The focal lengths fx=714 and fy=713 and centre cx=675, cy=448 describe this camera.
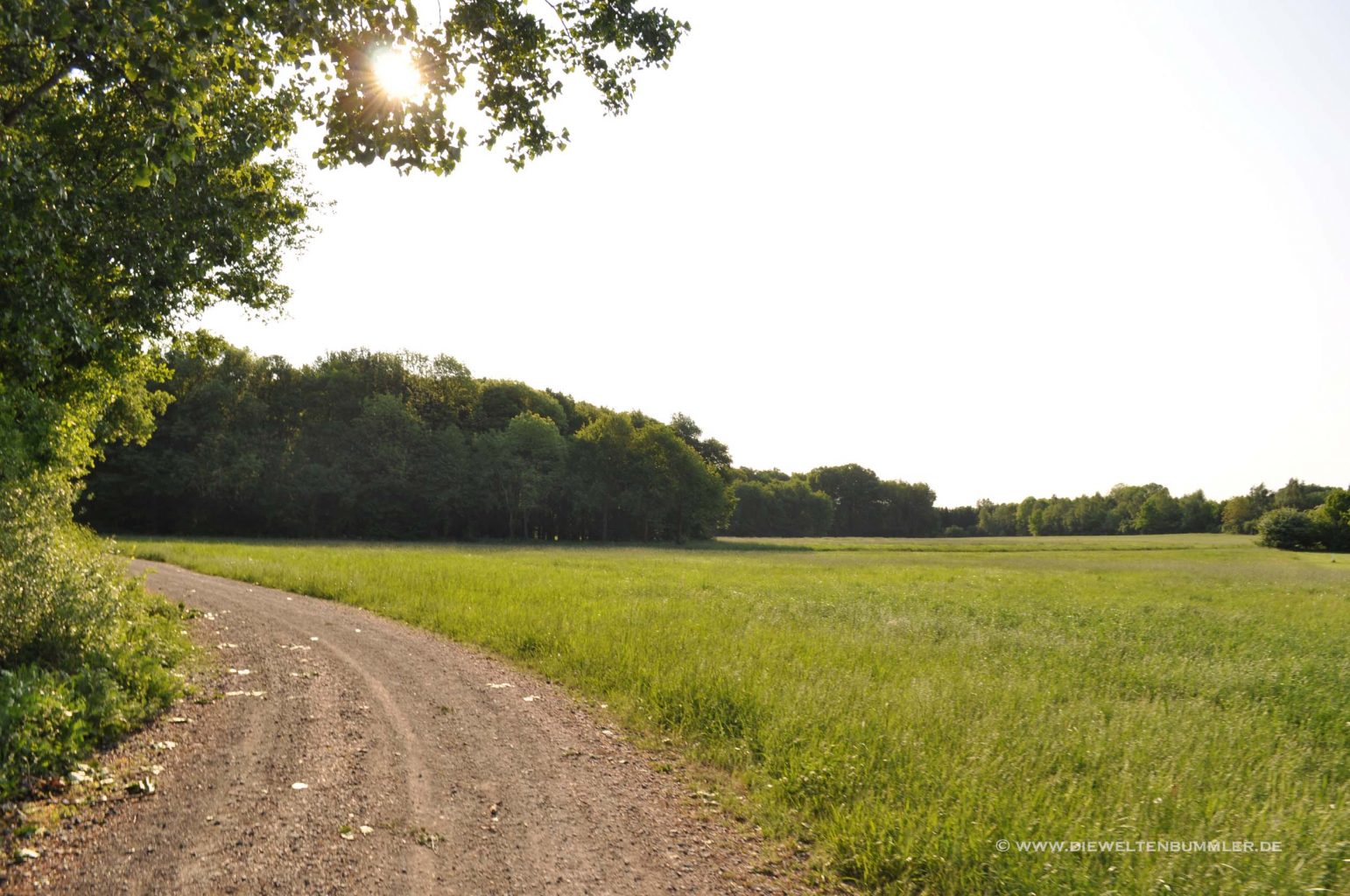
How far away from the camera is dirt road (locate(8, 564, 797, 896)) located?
4.84 metres

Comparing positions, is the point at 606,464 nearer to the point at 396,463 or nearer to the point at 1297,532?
the point at 396,463

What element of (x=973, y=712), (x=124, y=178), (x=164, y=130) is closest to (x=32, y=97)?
(x=164, y=130)

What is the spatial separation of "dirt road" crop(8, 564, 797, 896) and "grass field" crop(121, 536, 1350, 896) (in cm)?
103

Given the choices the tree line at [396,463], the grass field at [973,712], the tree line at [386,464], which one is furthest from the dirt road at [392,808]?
the tree line at [386,464]

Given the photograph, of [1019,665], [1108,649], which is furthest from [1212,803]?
[1108,649]

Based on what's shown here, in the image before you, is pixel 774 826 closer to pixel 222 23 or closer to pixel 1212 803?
pixel 1212 803

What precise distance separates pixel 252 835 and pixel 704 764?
4.17m

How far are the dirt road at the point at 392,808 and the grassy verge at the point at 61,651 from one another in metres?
0.57

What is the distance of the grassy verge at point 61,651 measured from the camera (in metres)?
6.32

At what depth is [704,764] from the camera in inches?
298

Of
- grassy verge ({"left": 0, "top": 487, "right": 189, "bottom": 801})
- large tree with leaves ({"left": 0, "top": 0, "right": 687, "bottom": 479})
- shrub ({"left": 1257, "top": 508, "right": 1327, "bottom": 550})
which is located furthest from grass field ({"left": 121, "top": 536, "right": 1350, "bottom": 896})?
shrub ({"left": 1257, "top": 508, "right": 1327, "bottom": 550})

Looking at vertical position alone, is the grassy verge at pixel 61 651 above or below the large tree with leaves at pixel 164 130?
below

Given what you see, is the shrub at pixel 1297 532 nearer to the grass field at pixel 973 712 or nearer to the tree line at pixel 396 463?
the tree line at pixel 396 463

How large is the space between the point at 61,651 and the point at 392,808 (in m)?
5.81
